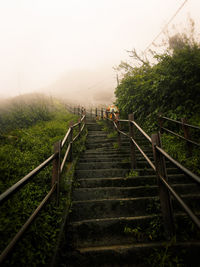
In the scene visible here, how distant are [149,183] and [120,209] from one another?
95 centimetres

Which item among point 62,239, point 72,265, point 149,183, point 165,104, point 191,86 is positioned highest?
point 191,86

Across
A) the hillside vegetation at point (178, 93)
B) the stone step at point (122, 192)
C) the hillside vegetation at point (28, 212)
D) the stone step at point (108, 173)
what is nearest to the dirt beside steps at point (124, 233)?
the stone step at point (122, 192)

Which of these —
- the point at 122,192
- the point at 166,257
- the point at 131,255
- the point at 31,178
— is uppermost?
the point at 31,178

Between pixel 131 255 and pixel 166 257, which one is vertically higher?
pixel 166 257

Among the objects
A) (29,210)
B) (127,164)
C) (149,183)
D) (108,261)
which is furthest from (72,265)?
(127,164)

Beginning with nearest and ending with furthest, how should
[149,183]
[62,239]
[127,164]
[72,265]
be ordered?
[72,265]
[62,239]
[149,183]
[127,164]

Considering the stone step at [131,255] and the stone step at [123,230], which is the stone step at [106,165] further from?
the stone step at [131,255]

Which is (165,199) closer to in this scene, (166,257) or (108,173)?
(166,257)

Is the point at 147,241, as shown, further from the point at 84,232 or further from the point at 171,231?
the point at 84,232

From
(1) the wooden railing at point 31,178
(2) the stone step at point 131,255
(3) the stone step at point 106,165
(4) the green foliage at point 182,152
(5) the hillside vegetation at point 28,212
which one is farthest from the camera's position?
(3) the stone step at point 106,165

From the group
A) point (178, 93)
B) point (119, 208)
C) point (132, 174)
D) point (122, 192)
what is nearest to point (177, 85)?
point (178, 93)

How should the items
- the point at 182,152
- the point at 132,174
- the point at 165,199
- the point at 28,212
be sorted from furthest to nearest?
the point at 182,152
the point at 132,174
the point at 28,212
the point at 165,199

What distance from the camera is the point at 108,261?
5.62 ft

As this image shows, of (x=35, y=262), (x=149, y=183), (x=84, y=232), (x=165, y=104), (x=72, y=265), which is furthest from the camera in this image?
(x=165, y=104)
